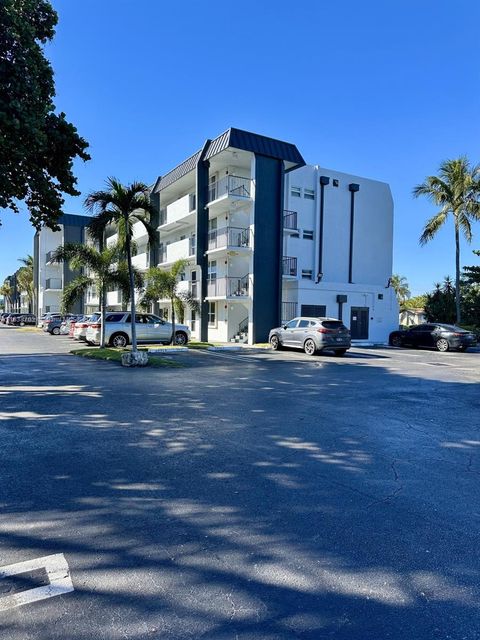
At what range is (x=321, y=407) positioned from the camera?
8656 mm

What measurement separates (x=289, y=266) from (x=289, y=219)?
2.94 metres

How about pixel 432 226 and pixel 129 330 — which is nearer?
pixel 129 330

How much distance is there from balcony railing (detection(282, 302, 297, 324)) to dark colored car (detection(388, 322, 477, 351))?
673cm

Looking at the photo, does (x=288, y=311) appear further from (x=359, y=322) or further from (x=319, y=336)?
(x=319, y=336)

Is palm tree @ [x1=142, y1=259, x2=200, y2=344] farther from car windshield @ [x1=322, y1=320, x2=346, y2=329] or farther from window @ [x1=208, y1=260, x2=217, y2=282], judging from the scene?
car windshield @ [x1=322, y1=320, x2=346, y2=329]

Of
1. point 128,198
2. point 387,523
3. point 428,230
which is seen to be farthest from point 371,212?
point 387,523

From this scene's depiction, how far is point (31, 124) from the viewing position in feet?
34.5

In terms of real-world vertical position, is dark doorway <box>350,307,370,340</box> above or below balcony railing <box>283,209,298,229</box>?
below

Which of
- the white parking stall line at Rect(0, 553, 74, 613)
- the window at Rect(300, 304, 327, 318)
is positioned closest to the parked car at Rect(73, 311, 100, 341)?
the window at Rect(300, 304, 327, 318)

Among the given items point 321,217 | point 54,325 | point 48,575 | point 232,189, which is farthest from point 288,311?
point 48,575

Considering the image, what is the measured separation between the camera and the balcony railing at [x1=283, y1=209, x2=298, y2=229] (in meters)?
27.8

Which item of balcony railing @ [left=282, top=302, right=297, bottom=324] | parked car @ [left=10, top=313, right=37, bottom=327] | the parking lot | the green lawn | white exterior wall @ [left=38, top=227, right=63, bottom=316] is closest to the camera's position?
the parking lot

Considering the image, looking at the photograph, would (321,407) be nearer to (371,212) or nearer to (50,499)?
(50,499)

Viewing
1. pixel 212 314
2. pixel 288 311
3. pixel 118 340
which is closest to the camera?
pixel 118 340
